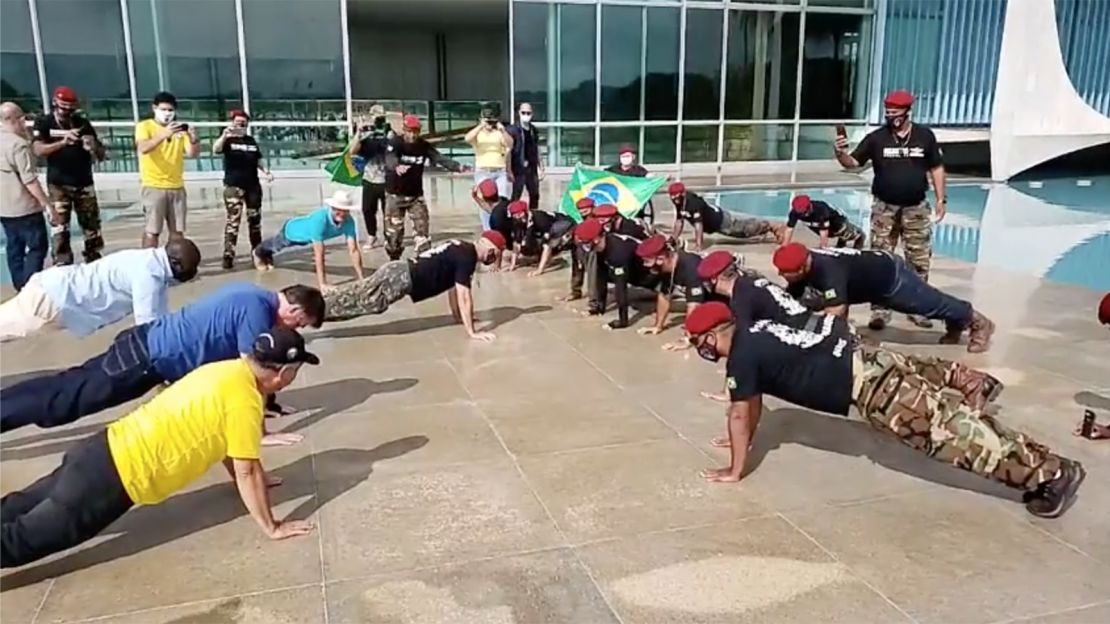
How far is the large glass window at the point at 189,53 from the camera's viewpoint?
1858cm

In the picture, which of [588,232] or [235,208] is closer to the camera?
[588,232]

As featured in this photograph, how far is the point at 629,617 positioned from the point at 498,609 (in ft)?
1.59

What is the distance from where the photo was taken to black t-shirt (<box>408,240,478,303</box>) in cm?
674

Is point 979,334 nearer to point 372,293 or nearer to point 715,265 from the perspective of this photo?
point 715,265

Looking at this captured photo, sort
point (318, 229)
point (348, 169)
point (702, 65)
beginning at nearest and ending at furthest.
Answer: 1. point (318, 229)
2. point (348, 169)
3. point (702, 65)

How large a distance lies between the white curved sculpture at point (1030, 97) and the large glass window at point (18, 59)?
72.5 ft

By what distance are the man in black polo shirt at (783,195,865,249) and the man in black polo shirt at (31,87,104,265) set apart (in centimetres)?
722

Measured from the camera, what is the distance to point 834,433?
4.93 metres

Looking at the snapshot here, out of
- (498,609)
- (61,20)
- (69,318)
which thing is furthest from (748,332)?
(61,20)

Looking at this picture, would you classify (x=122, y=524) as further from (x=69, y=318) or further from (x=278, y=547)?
(x=69, y=318)

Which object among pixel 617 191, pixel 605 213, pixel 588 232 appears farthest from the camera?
pixel 617 191

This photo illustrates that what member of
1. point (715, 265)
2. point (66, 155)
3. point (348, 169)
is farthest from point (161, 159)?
point (715, 265)

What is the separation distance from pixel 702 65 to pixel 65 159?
→ 1671 cm

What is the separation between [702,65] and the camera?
71.9 ft
